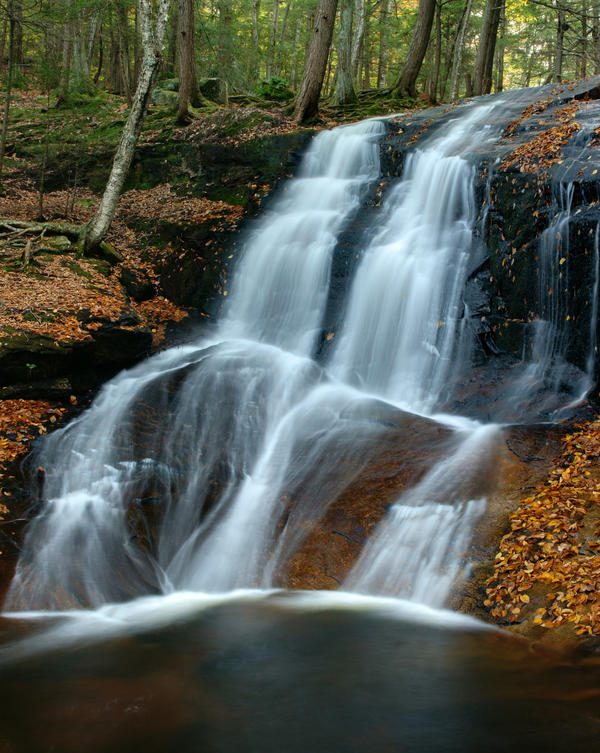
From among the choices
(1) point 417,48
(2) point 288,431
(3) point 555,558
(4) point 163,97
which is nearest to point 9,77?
(4) point 163,97

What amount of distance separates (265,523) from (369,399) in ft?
9.76

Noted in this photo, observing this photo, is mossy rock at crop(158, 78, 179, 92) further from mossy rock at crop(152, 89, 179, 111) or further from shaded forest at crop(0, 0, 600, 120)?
shaded forest at crop(0, 0, 600, 120)

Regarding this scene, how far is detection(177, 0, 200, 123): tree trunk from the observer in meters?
15.7

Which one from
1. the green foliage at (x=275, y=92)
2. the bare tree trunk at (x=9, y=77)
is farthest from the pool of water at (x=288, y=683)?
the green foliage at (x=275, y=92)

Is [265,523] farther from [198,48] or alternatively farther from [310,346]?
[198,48]

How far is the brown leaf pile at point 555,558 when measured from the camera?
15.1 feet

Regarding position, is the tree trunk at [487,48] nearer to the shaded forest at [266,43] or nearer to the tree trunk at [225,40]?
the shaded forest at [266,43]

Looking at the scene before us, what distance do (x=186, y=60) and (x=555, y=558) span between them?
16.6 meters

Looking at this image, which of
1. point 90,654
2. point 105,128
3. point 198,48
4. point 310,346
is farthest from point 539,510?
point 198,48

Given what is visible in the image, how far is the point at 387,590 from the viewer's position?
5.57 metres

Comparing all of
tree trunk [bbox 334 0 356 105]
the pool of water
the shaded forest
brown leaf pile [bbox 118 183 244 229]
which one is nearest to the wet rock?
brown leaf pile [bbox 118 183 244 229]

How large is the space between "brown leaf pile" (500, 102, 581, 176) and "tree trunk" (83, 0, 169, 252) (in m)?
6.92

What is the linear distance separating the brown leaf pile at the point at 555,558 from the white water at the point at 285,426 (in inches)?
19.1

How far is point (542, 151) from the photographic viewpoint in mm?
9500
